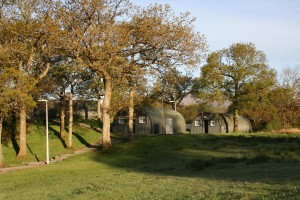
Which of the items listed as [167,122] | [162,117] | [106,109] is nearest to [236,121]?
[167,122]

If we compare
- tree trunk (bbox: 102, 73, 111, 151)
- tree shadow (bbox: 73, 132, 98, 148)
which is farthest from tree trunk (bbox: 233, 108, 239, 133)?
tree trunk (bbox: 102, 73, 111, 151)

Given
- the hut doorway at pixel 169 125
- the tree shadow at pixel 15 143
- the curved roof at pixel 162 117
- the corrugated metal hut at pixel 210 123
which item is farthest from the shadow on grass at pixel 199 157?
the corrugated metal hut at pixel 210 123

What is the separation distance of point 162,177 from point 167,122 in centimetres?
4585

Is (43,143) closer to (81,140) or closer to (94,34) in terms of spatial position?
(81,140)

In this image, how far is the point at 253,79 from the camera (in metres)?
66.0

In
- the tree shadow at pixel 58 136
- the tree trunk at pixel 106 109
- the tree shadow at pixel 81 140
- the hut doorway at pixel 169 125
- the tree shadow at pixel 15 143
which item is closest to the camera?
the tree trunk at pixel 106 109

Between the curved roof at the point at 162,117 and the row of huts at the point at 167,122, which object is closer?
the curved roof at the point at 162,117

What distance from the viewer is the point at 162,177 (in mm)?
17484

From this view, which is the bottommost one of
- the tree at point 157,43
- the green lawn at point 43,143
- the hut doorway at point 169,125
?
the green lawn at point 43,143

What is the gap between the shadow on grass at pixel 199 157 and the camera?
18141mm

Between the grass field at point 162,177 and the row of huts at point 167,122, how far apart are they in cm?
1411

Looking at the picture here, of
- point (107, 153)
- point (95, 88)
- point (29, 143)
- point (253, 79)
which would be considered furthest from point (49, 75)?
point (253, 79)

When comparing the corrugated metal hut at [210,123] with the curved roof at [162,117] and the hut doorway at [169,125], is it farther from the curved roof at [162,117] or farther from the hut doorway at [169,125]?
the hut doorway at [169,125]

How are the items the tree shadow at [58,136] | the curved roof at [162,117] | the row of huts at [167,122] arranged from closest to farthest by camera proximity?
the tree shadow at [58,136], the curved roof at [162,117], the row of huts at [167,122]
